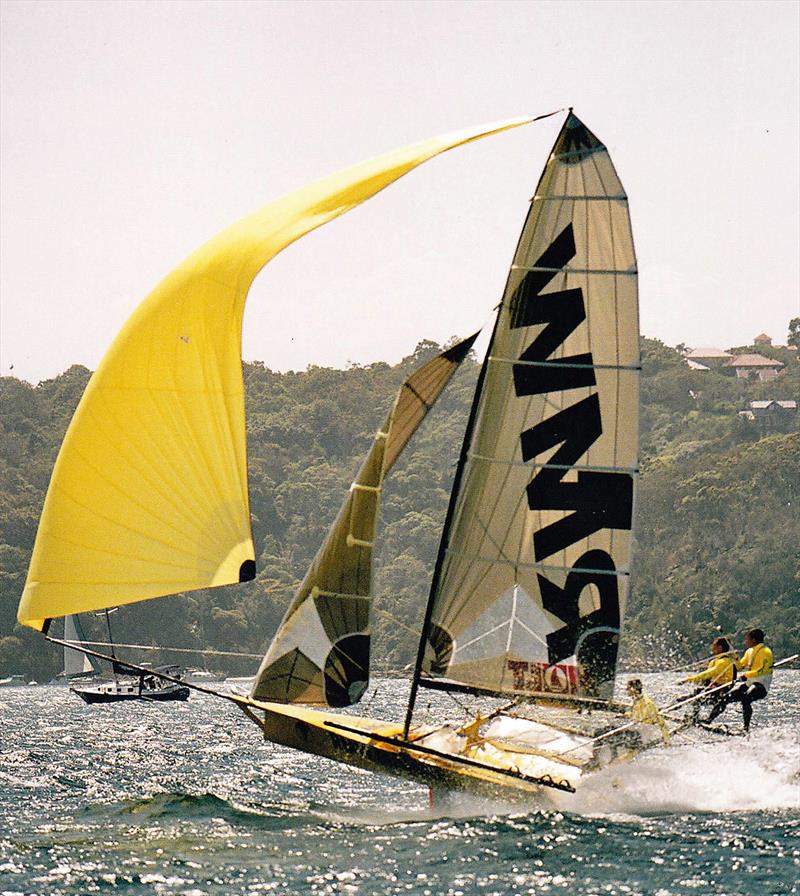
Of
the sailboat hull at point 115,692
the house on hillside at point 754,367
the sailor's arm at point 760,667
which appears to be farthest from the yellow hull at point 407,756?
the house on hillside at point 754,367

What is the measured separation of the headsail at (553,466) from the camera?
16.4 meters

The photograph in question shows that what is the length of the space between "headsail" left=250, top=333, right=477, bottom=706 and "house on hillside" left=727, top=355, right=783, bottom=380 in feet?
380

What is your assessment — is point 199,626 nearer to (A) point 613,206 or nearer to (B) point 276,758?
(B) point 276,758

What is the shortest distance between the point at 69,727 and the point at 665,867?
26.7m

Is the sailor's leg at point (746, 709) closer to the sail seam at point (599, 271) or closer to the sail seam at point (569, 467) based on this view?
the sail seam at point (569, 467)

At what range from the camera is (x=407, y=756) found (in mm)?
16938

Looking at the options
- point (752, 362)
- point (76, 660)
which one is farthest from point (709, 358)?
point (76, 660)

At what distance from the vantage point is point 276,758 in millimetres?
26438

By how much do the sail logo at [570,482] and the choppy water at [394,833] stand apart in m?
1.85

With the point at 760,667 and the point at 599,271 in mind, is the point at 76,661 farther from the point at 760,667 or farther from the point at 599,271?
the point at 599,271

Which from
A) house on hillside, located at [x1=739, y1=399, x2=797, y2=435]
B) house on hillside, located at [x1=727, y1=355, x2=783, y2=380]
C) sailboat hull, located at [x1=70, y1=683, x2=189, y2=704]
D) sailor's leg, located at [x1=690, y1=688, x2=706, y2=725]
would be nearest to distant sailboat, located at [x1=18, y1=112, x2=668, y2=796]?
sailor's leg, located at [x1=690, y1=688, x2=706, y2=725]

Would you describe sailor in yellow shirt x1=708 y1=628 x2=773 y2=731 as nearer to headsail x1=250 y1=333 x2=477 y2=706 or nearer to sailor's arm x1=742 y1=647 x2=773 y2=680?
sailor's arm x1=742 y1=647 x2=773 y2=680

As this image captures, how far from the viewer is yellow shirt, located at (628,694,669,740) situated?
58.1 ft

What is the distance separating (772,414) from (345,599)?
97269 mm
